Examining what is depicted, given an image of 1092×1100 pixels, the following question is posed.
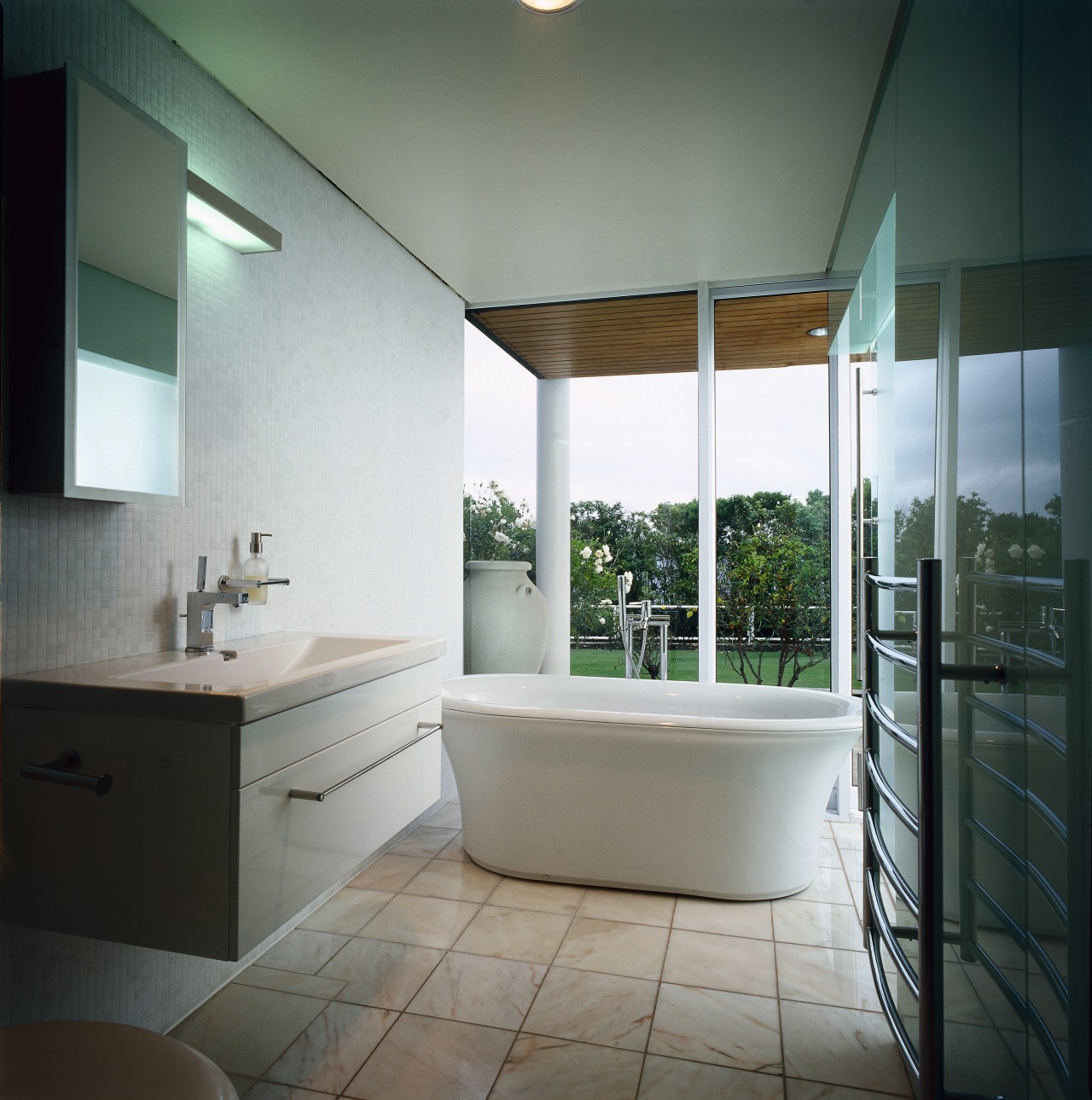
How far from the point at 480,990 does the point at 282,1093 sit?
61cm

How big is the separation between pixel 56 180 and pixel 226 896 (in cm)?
148

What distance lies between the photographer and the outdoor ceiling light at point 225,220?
2.10 meters

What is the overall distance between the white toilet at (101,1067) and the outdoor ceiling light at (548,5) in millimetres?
2228

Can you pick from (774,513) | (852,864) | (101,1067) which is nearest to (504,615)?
(774,513)

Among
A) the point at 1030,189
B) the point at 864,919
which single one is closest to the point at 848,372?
the point at 864,919

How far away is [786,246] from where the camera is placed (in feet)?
11.8

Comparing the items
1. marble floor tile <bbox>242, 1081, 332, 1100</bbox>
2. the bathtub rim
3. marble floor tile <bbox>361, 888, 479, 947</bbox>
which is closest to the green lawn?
the bathtub rim

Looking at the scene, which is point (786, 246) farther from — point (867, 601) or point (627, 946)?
point (627, 946)

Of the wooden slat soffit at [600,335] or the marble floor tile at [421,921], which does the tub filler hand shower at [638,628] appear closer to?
the wooden slat soffit at [600,335]

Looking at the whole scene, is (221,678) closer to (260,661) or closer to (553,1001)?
(260,661)

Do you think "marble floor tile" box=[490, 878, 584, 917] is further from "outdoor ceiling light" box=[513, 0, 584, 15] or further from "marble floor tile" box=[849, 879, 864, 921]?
"outdoor ceiling light" box=[513, 0, 584, 15]

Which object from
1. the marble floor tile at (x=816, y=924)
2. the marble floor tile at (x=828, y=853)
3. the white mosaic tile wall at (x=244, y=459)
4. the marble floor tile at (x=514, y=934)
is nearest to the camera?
the white mosaic tile wall at (x=244, y=459)

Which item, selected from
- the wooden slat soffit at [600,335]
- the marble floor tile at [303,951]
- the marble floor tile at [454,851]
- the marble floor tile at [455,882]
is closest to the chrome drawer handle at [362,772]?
the marble floor tile at [303,951]

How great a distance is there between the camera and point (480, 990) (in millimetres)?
2273
